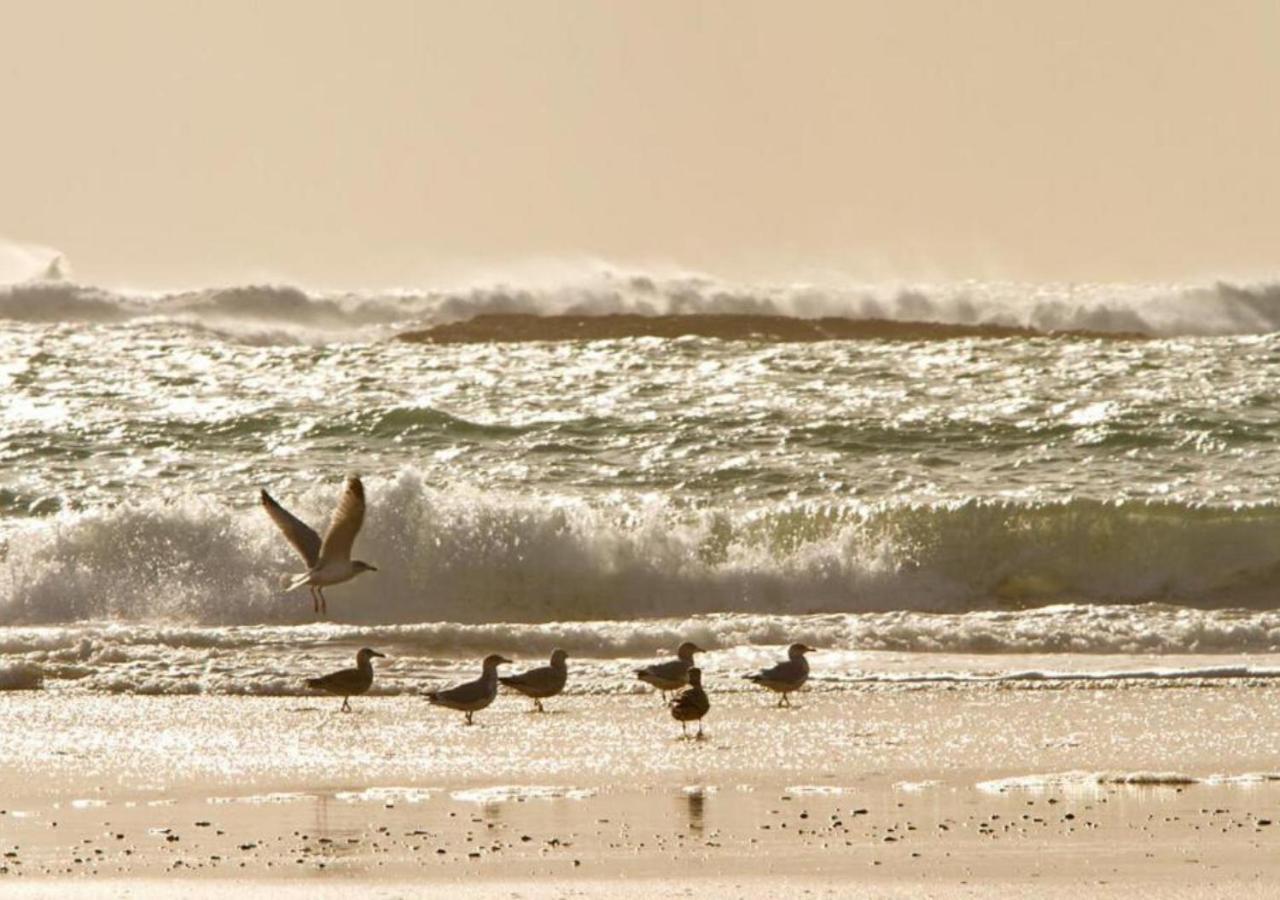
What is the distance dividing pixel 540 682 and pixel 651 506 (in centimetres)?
651

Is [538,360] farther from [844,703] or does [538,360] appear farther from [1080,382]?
[844,703]

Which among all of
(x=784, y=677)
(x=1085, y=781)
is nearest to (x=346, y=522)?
(x=784, y=677)

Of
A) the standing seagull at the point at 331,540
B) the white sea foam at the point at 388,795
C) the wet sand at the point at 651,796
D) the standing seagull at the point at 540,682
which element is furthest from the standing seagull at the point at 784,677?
the standing seagull at the point at 331,540

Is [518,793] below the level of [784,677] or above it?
below

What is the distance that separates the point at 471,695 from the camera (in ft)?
35.0

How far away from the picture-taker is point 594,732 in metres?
10.1

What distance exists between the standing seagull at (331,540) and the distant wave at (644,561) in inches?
54.4

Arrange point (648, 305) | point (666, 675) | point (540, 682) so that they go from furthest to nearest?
point (648, 305) < point (666, 675) < point (540, 682)

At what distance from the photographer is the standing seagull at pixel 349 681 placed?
438 inches

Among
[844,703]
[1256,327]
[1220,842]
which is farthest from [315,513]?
[1256,327]

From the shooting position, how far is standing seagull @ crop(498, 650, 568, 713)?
36.1 ft

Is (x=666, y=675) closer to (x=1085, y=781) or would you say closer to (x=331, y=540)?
(x=1085, y=781)

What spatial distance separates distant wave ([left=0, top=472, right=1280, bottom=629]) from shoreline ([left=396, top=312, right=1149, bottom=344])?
11599 millimetres

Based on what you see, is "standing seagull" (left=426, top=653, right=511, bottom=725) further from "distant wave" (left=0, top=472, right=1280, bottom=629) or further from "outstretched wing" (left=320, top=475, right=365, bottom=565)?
"distant wave" (left=0, top=472, right=1280, bottom=629)
